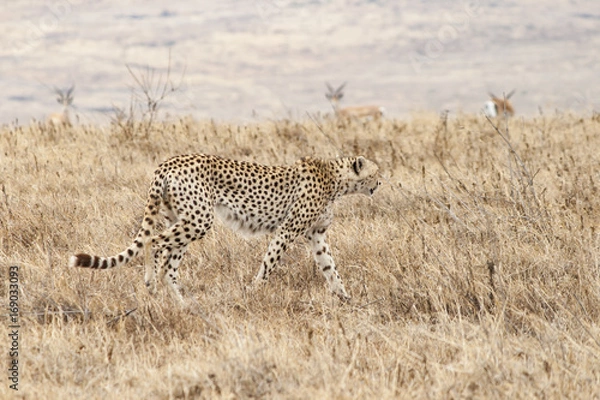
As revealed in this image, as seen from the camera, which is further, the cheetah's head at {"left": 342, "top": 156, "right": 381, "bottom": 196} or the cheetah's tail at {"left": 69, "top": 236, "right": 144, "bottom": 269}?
the cheetah's head at {"left": 342, "top": 156, "right": 381, "bottom": 196}

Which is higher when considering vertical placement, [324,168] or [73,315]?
[324,168]

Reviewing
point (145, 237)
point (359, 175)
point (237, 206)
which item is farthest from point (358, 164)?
point (145, 237)

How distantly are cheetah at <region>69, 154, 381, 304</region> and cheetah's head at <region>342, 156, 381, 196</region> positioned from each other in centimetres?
1

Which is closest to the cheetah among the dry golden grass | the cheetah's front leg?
the cheetah's front leg

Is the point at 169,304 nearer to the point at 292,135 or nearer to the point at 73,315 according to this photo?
the point at 73,315

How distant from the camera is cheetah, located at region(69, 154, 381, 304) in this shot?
16.5 ft

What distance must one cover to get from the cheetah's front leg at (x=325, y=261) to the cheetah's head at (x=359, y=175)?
1.66 feet

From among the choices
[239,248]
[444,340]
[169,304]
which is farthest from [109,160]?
[444,340]

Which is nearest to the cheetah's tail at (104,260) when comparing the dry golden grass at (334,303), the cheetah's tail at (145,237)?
the cheetah's tail at (145,237)

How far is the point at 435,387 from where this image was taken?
322 cm

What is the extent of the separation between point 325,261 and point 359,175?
2.89ft

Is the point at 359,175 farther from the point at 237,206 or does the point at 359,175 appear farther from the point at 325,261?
the point at 237,206

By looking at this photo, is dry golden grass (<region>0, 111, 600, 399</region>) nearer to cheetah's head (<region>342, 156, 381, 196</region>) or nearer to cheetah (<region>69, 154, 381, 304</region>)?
cheetah (<region>69, 154, 381, 304</region>)

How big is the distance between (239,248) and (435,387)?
275cm
